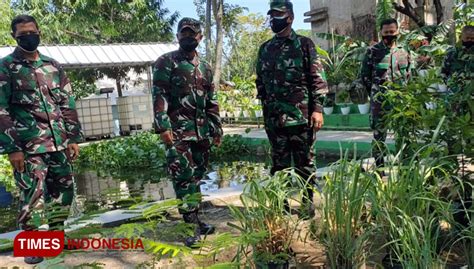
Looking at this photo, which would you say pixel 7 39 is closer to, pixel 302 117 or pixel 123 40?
pixel 123 40

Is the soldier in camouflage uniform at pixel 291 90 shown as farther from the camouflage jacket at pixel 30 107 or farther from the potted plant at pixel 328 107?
the potted plant at pixel 328 107

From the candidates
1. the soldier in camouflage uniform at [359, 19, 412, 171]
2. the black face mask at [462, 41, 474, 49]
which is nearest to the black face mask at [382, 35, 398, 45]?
the soldier in camouflage uniform at [359, 19, 412, 171]

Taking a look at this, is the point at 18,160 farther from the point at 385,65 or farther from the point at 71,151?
the point at 385,65

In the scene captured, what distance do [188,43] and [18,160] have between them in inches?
55.8

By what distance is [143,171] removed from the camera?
841cm

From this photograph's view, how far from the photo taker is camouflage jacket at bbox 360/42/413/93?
4516 millimetres

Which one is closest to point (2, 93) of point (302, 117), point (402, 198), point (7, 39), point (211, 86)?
point (211, 86)

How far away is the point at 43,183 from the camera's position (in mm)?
2967

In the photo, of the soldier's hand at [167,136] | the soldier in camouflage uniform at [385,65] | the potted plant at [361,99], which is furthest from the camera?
the potted plant at [361,99]

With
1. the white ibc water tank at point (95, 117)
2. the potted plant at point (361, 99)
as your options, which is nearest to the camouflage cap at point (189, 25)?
the potted plant at point (361, 99)

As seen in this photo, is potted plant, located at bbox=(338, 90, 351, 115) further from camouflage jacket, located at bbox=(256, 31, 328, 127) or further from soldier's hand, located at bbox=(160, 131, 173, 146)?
soldier's hand, located at bbox=(160, 131, 173, 146)

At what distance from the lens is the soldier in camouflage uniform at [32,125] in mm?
2855

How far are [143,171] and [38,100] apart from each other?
18.1ft

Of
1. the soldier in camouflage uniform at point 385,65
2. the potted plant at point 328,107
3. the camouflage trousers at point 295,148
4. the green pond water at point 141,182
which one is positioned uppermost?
the soldier in camouflage uniform at point 385,65
